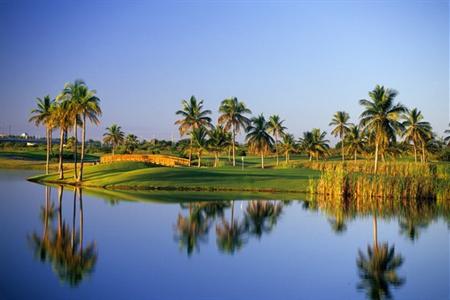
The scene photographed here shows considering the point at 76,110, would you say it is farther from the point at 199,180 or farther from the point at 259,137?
the point at 259,137

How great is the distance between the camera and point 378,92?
63.7 m

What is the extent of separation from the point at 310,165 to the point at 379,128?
15.3 meters

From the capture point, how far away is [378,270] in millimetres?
20406

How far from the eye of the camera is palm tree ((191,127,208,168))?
83.1 m

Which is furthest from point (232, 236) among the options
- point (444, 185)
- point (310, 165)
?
point (310, 165)

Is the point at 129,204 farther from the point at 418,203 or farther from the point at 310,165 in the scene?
the point at 310,165

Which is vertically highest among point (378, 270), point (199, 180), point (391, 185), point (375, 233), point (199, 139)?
point (199, 139)

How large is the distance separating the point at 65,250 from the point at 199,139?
60871 millimetres

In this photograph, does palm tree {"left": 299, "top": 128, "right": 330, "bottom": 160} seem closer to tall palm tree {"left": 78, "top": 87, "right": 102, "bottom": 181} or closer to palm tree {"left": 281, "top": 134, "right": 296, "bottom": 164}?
palm tree {"left": 281, "top": 134, "right": 296, "bottom": 164}

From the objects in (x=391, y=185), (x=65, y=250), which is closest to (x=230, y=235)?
(x=65, y=250)

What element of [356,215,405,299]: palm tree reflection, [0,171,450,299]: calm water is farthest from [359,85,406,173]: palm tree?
[356,215,405,299]: palm tree reflection

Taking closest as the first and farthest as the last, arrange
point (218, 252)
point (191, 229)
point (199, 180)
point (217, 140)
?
point (218, 252), point (191, 229), point (199, 180), point (217, 140)

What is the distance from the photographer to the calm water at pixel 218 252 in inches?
679

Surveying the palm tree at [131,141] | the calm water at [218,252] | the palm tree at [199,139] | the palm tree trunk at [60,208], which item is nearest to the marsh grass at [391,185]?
the calm water at [218,252]
